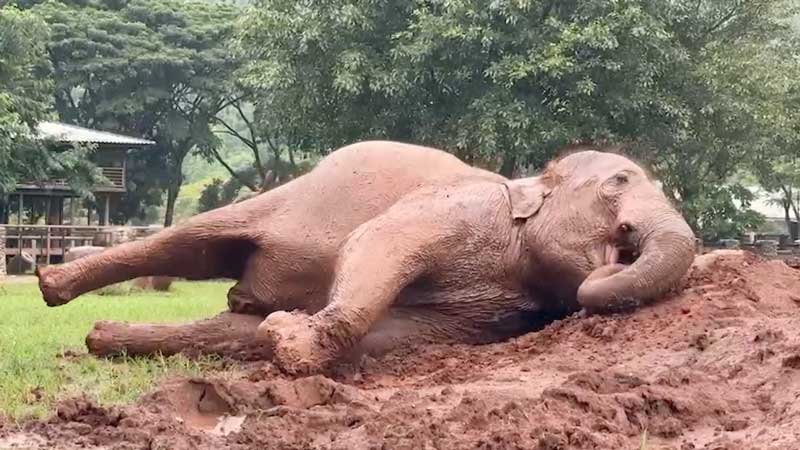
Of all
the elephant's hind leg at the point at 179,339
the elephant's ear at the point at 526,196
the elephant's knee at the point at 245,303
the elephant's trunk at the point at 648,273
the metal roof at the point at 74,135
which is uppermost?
the elephant's ear at the point at 526,196

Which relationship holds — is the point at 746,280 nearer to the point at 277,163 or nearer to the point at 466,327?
the point at 466,327

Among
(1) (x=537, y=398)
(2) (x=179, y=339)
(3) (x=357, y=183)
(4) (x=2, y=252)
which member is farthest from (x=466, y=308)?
(4) (x=2, y=252)

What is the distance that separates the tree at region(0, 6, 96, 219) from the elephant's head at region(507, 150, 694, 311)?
20930 millimetres

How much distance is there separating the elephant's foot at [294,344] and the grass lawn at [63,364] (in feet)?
1.98

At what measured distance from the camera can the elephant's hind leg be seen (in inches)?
275

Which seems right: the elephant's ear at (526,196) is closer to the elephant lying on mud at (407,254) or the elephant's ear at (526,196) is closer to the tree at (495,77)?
the elephant lying on mud at (407,254)

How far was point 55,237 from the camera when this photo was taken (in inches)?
1176

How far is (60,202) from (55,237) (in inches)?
363

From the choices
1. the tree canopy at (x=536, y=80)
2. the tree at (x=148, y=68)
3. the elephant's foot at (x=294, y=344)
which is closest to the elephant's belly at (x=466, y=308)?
the elephant's foot at (x=294, y=344)

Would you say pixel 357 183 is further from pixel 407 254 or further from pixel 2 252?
pixel 2 252

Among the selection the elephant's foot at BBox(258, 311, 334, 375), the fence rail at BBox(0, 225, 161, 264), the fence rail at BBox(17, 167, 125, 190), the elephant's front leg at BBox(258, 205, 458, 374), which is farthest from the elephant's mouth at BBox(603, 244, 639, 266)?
the fence rail at BBox(17, 167, 125, 190)

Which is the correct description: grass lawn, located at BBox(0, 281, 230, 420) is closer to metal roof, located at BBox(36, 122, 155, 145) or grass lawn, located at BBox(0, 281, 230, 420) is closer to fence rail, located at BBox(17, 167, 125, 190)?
metal roof, located at BBox(36, 122, 155, 145)

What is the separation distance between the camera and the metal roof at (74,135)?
31383 millimetres

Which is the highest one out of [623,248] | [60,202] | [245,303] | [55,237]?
[623,248]
